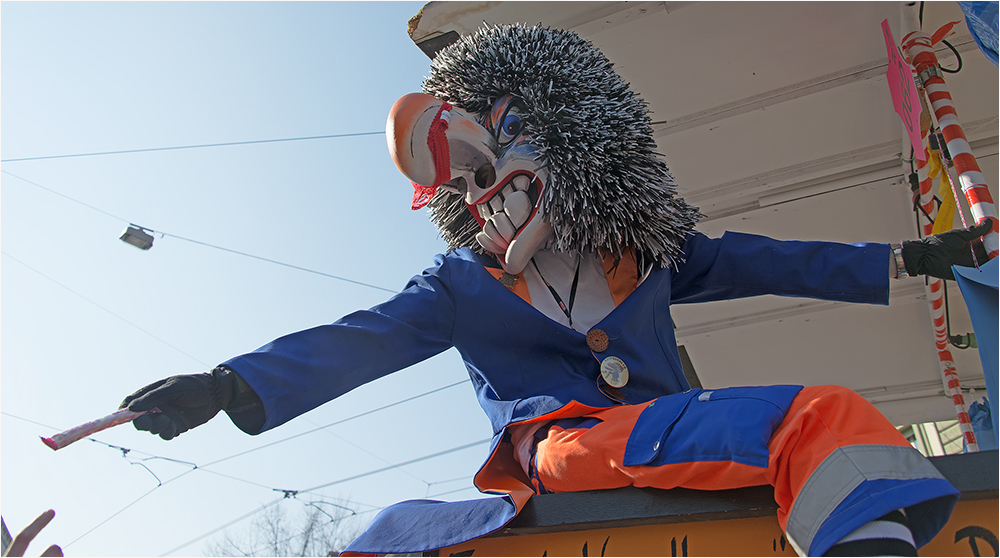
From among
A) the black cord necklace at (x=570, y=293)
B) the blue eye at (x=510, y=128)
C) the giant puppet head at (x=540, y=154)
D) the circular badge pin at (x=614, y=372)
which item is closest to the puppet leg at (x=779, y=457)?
the circular badge pin at (x=614, y=372)

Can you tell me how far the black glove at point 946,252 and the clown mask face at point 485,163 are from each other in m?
0.76

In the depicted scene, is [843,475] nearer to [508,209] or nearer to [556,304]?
[556,304]

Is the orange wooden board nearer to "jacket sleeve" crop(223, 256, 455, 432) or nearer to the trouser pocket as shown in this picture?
the trouser pocket

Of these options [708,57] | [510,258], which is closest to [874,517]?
[510,258]

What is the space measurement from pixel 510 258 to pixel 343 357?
0.42 meters

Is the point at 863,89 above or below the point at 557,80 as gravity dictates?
below

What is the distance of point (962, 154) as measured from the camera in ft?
5.61

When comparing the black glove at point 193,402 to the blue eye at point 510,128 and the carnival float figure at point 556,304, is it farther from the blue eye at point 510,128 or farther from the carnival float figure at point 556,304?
the blue eye at point 510,128

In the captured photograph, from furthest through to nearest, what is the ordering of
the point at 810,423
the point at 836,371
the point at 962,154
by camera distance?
the point at 836,371
the point at 962,154
the point at 810,423

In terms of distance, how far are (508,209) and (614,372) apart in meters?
0.42

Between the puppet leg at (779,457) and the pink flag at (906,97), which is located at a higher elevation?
the pink flag at (906,97)

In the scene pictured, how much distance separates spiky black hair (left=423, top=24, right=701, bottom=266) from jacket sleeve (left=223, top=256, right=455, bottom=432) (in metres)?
0.22

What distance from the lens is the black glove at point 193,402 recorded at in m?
1.18

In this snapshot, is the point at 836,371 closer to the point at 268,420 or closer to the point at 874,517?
the point at 874,517
